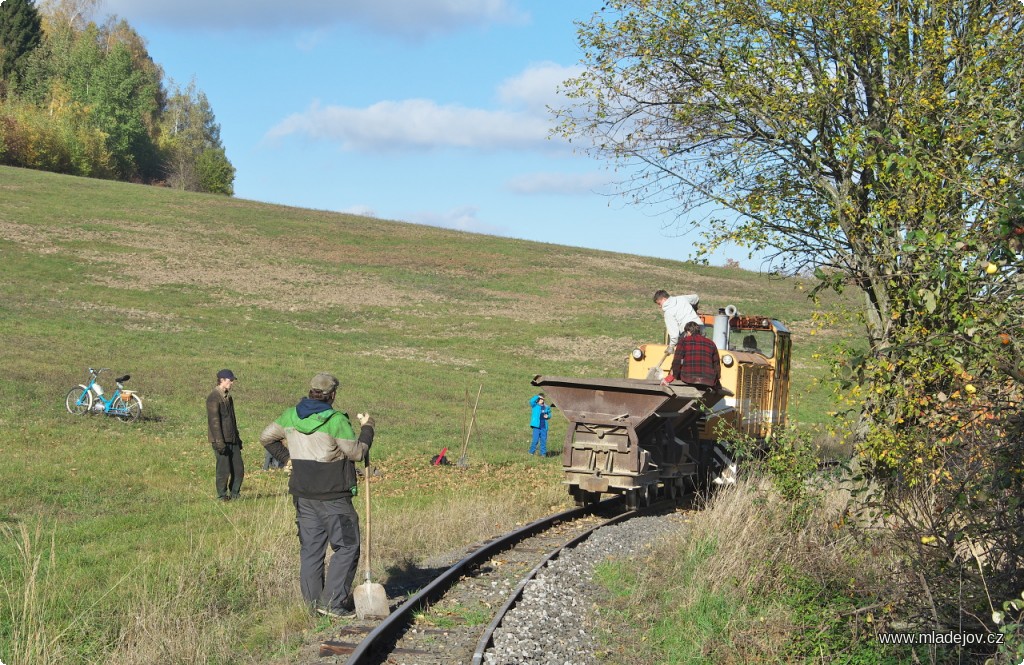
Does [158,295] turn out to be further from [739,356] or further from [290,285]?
[739,356]

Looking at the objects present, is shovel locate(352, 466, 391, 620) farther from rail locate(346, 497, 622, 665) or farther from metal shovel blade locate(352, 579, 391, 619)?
rail locate(346, 497, 622, 665)

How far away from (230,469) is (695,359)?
6.78 meters

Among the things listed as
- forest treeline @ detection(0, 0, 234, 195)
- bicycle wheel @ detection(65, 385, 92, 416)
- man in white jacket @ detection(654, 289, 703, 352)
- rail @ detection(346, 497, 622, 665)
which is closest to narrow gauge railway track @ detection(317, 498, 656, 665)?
rail @ detection(346, 497, 622, 665)

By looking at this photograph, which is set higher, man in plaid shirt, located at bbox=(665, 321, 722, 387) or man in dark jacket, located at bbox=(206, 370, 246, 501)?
man in plaid shirt, located at bbox=(665, 321, 722, 387)

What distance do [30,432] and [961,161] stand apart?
57.1 feet

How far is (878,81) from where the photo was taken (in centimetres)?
1299

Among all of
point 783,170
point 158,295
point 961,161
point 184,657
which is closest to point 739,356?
point 783,170

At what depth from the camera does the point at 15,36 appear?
98.9 metres

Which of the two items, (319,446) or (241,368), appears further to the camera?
(241,368)

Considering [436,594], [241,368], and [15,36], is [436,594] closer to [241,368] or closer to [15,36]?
[241,368]

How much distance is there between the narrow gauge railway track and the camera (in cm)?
803

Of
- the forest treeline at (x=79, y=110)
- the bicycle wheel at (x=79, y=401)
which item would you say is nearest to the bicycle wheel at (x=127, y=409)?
the bicycle wheel at (x=79, y=401)

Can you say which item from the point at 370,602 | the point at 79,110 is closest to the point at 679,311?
the point at 370,602

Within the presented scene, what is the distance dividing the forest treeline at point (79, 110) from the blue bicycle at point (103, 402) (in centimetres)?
6665
